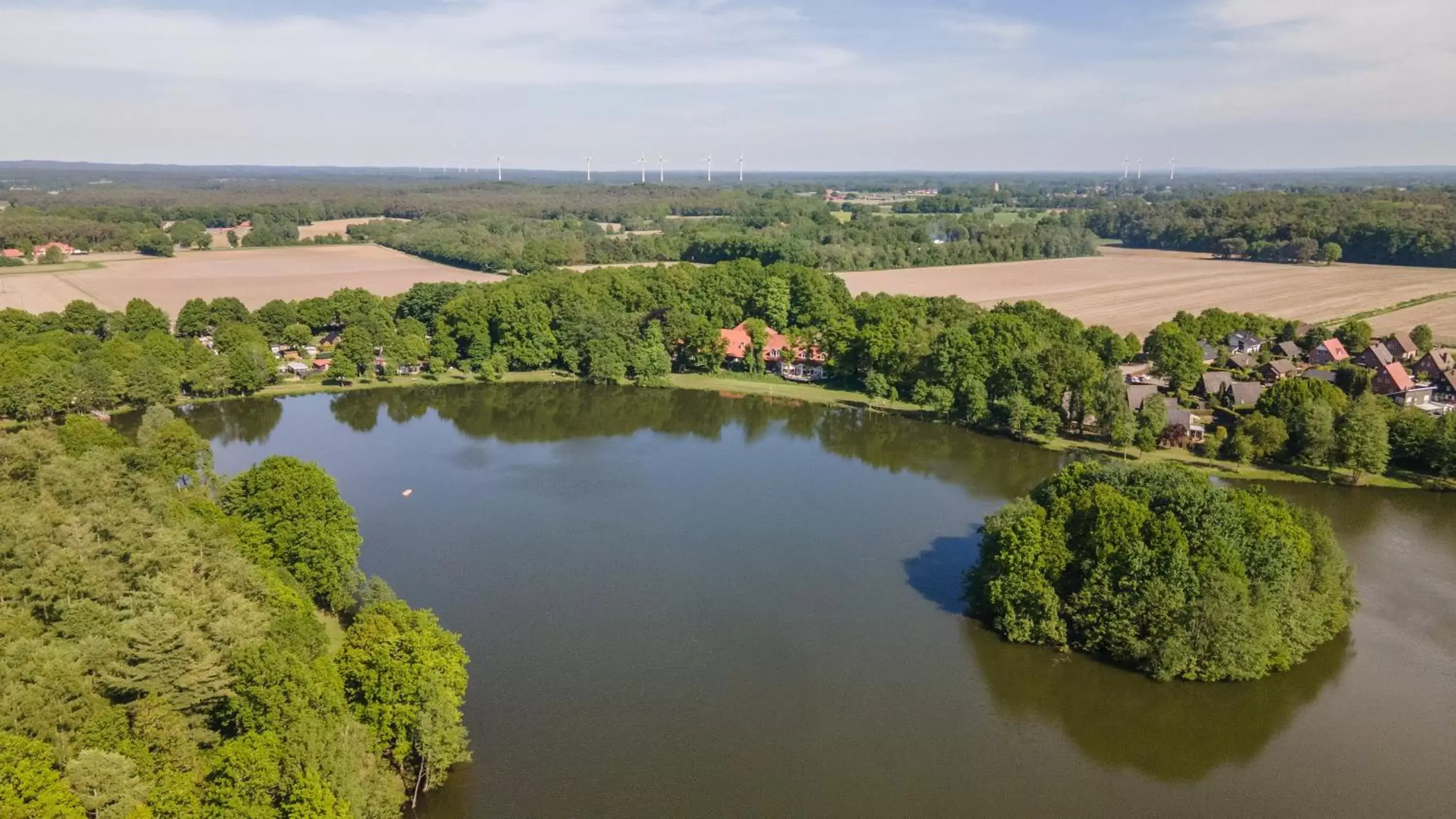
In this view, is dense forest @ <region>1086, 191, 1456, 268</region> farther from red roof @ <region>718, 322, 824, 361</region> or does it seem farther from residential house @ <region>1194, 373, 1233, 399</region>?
red roof @ <region>718, 322, 824, 361</region>

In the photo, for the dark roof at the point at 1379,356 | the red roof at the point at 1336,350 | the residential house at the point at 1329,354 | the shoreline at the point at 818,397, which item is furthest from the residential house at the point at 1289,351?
the shoreline at the point at 818,397

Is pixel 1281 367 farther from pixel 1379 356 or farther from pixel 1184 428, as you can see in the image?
pixel 1184 428

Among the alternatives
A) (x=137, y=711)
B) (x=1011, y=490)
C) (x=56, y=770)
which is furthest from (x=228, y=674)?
(x=1011, y=490)

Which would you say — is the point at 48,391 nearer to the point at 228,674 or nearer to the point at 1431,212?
the point at 228,674

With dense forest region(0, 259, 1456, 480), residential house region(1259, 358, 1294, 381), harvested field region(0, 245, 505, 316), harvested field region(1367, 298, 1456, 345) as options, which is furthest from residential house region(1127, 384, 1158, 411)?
harvested field region(0, 245, 505, 316)

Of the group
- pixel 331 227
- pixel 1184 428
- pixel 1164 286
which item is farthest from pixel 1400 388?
pixel 331 227

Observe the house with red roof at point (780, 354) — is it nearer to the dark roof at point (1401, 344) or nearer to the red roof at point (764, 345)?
the red roof at point (764, 345)
